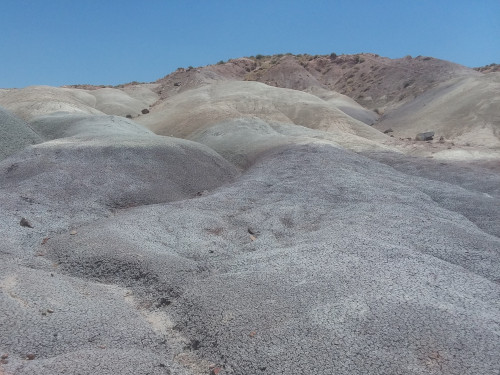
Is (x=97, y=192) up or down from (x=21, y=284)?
up

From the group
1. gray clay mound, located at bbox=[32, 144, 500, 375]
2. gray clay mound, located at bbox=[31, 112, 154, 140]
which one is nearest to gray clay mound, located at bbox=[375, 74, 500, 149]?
gray clay mound, located at bbox=[31, 112, 154, 140]

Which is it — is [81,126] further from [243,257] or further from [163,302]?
[163,302]

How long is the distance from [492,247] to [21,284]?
26.7 ft

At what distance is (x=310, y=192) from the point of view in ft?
44.3

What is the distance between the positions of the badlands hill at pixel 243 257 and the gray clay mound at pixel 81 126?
0.70 feet

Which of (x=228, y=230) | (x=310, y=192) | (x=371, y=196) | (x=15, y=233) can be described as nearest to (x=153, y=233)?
(x=228, y=230)

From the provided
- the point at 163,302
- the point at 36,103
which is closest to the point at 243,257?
the point at 163,302

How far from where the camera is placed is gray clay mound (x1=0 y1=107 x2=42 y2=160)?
18.4 meters

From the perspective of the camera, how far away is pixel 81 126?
2247cm

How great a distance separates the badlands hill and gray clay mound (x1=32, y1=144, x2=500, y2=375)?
29mm

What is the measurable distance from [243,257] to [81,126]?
16512mm

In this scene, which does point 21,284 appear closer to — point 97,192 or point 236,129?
point 97,192

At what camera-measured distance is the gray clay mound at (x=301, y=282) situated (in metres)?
5.27

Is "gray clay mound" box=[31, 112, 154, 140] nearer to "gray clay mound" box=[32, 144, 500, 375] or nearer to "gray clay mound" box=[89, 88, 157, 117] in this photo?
"gray clay mound" box=[32, 144, 500, 375]
